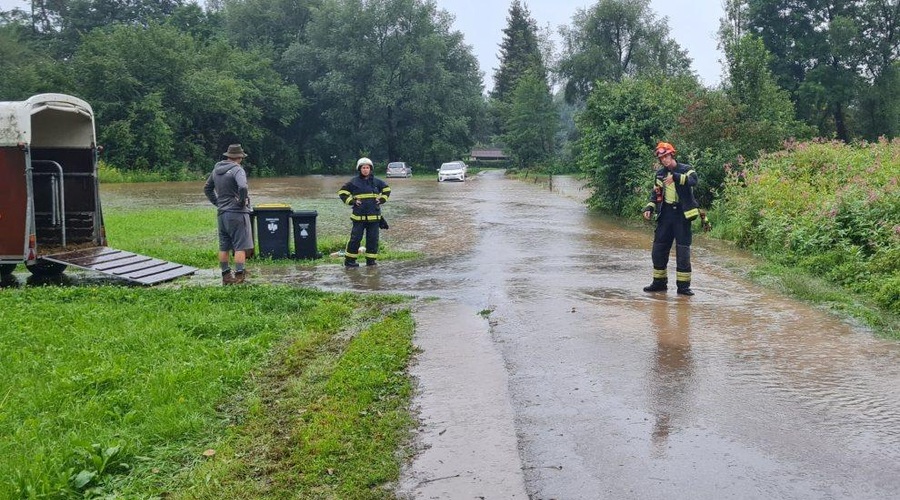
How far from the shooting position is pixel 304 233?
13.3m

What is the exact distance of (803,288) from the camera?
10.4m

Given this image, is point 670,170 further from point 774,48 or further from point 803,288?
point 774,48

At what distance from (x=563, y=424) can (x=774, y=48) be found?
2567 inches

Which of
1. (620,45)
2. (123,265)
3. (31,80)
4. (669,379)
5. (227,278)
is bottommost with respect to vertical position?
(669,379)

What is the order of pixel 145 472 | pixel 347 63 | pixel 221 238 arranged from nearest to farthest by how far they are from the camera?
1. pixel 145 472
2. pixel 221 238
3. pixel 347 63

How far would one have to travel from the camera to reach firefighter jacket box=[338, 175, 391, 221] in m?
12.4

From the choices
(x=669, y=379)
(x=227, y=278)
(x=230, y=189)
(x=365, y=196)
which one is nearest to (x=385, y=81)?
(x=365, y=196)

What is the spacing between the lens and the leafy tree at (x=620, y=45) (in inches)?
2682

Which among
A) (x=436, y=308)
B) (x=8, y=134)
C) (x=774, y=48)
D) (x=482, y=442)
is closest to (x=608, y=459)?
(x=482, y=442)

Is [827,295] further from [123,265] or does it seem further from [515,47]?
[515,47]

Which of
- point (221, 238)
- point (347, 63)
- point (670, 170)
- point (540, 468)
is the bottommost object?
point (540, 468)

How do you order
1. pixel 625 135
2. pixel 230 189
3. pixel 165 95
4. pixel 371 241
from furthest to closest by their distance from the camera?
1. pixel 165 95
2. pixel 625 135
3. pixel 371 241
4. pixel 230 189

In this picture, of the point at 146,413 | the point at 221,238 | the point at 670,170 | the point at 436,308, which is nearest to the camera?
the point at 146,413

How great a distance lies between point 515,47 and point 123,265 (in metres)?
88.5
